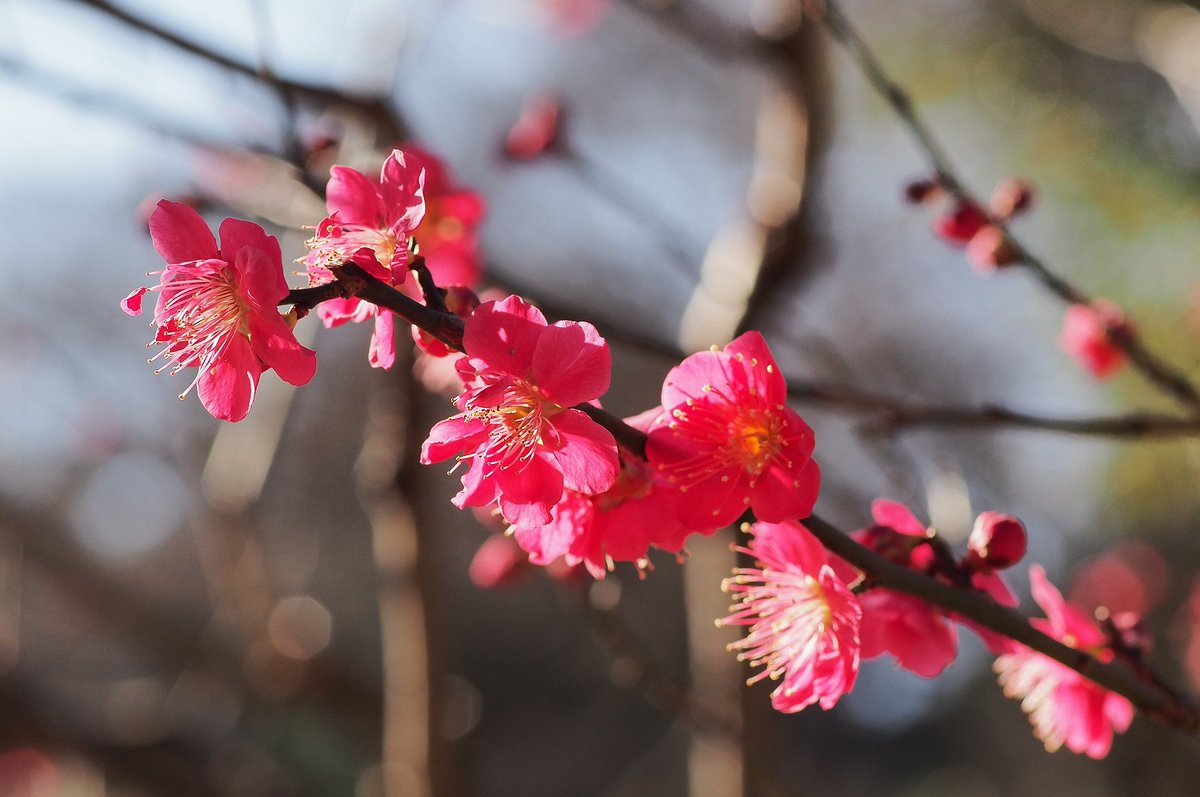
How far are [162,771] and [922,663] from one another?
1988 mm

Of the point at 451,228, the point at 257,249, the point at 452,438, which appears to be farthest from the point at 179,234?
the point at 451,228

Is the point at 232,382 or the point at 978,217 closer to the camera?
the point at 232,382

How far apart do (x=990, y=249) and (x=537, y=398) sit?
740mm

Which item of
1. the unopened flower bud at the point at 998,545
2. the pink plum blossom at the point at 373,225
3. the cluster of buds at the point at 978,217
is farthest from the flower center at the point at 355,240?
the cluster of buds at the point at 978,217

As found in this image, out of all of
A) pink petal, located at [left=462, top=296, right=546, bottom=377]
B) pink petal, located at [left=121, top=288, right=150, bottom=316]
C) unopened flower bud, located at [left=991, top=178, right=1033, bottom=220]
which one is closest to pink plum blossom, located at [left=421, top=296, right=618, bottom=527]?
pink petal, located at [left=462, top=296, right=546, bottom=377]

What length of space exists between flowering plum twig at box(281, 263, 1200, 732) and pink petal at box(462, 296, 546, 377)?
16 mm

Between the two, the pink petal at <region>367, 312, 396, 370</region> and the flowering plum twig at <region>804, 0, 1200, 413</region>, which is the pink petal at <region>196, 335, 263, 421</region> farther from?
the flowering plum twig at <region>804, 0, 1200, 413</region>

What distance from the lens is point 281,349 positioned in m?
0.55

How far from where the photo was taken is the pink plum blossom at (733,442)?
55cm

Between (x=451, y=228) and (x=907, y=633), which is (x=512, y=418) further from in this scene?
(x=451, y=228)

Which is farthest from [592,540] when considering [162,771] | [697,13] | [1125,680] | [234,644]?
[234,644]

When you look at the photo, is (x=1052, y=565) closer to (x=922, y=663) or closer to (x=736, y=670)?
(x=736, y=670)

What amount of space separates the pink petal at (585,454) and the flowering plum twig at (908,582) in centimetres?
1

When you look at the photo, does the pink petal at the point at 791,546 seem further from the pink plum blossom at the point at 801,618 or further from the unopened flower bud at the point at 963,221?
the unopened flower bud at the point at 963,221
